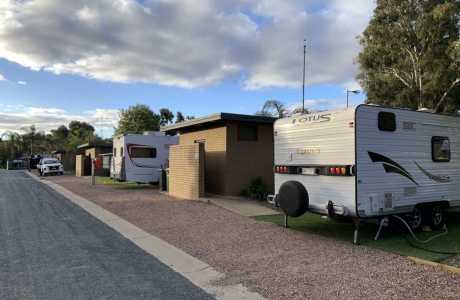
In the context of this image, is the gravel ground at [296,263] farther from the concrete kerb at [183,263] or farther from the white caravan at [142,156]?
the white caravan at [142,156]

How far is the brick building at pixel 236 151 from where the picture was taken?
16594 millimetres

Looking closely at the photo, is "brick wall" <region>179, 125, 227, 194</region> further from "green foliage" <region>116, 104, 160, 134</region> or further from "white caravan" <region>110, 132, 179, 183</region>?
"green foliage" <region>116, 104, 160, 134</region>

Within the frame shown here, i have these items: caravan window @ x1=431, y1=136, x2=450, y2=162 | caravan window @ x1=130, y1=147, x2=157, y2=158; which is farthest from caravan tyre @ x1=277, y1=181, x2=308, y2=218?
caravan window @ x1=130, y1=147, x2=157, y2=158

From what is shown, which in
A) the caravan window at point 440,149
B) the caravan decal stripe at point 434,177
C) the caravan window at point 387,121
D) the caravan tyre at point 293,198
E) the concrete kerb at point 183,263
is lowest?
the concrete kerb at point 183,263

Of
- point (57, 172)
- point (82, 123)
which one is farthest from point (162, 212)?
point (82, 123)

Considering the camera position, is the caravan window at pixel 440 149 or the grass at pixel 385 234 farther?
the caravan window at pixel 440 149

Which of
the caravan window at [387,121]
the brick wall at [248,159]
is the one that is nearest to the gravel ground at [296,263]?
the caravan window at [387,121]

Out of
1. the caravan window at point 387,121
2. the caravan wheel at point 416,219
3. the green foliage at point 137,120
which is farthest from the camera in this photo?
the green foliage at point 137,120

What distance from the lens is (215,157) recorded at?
17.4m

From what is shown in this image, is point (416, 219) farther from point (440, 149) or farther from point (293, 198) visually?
point (293, 198)

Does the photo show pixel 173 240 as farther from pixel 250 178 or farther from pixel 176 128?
pixel 176 128

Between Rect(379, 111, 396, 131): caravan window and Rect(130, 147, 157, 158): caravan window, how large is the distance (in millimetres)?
15710

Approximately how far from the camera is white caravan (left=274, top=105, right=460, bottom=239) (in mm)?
8422

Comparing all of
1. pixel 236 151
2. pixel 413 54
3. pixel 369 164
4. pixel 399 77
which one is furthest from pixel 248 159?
pixel 413 54
